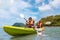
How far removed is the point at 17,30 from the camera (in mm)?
24453

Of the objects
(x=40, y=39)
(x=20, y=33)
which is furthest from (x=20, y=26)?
(x=40, y=39)

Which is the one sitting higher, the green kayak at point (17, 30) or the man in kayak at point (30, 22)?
the man in kayak at point (30, 22)

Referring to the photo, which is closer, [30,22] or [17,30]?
[17,30]

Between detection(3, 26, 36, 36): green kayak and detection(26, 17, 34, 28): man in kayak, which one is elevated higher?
detection(26, 17, 34, 28): man in kayak

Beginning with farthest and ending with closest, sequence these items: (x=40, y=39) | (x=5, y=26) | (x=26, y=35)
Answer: (x=26, y=35)
(x=5, y=26)
(x=40, y=39)

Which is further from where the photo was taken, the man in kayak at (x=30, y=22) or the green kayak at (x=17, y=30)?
the man in kayak at (x=30, y=22)

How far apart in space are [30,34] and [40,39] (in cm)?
423

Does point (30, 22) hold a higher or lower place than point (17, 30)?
higher

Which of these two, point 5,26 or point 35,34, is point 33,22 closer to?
point 35,34

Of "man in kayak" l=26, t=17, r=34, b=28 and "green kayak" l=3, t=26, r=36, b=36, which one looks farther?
"man in kayak" l=26, t=17, r=34, b=28

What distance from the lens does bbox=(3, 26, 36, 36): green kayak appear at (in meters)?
24.2

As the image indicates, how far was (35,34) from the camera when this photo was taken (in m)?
26.4

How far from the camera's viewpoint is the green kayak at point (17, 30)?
24203 millimetres

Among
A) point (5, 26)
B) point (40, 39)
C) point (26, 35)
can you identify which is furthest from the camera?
point (26, 35)
